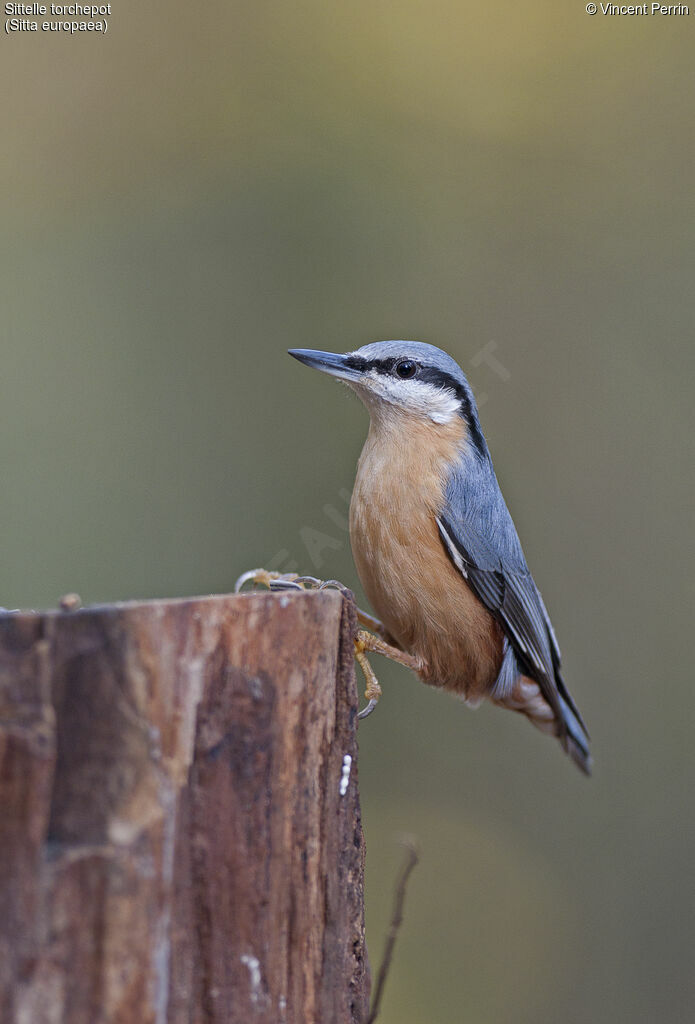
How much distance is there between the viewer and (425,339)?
4.89m

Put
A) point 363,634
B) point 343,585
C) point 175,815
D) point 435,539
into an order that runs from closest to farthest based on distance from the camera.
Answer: point 175,815 < point 343,585 < point 363,634 < point 435,539

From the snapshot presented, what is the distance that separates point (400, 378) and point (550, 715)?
1337 mm

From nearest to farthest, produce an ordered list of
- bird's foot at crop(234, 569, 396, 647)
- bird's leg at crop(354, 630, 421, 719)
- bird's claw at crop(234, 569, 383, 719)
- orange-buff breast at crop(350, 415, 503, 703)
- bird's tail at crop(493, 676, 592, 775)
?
bird's foot at crop(234, 569, 396, 647)
bird's claw at crop(234, 569, 383, 719)
bird's leg at crop(354, 630, 421, 719)
orange-buff breast at crop(350, 415, 503, 703)
bird's tail at crop(493, 676, 592, 775)

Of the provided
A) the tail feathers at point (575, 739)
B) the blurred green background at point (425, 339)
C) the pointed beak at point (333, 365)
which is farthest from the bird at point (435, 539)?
the blurred green background at point (425, 339)

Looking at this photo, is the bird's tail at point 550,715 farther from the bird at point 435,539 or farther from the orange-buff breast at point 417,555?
the orange-buff breast at point 417,555

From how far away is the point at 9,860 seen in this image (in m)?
1.25

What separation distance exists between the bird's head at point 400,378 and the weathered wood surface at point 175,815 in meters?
1.55

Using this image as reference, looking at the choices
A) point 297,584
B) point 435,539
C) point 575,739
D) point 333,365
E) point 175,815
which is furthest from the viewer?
point 575,739

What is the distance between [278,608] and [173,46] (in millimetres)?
4768

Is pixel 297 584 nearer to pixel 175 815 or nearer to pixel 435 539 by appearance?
pixel 435 539

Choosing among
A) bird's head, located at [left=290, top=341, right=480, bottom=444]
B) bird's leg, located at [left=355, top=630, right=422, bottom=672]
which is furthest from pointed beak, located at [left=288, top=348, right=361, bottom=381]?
bird's leg, located at [left=355, top=630, right=422, bottom=672]

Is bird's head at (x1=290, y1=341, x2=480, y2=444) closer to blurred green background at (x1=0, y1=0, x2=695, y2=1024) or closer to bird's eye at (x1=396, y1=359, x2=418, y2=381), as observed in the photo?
bird's eye at (x1=396, y1=359, x2=418, y2=381)

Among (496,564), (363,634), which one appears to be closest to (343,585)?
(363,634)

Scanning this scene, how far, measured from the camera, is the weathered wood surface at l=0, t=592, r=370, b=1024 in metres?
1.26
